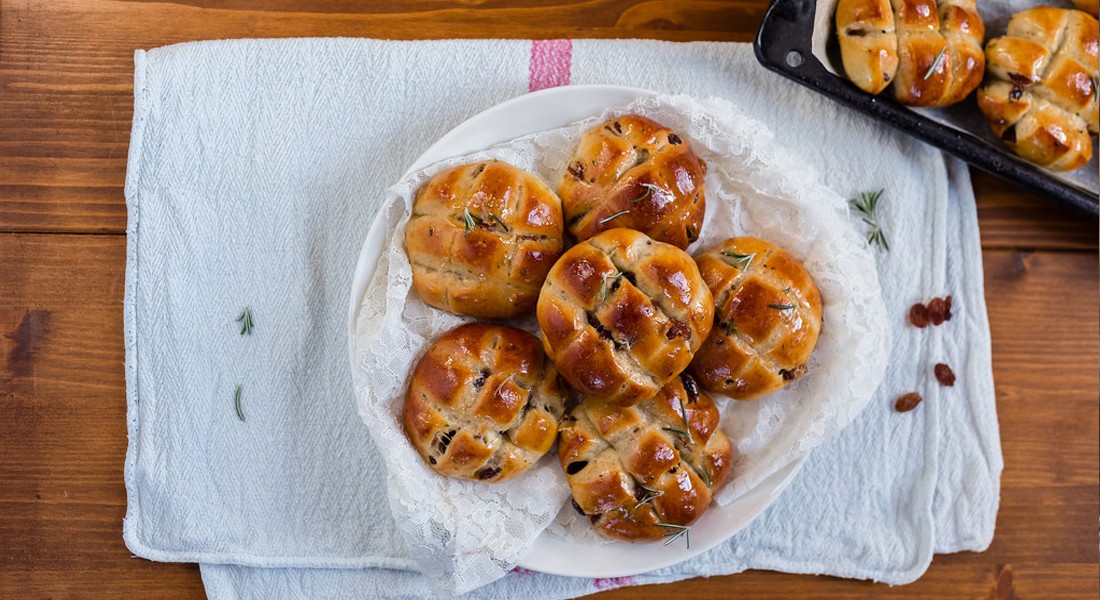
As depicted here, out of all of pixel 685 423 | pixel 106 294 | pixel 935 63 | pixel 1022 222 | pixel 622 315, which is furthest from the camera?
pixel 1022 222

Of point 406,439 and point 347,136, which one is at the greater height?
point 347,136

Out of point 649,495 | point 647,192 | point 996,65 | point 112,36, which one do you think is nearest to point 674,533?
point 649,495

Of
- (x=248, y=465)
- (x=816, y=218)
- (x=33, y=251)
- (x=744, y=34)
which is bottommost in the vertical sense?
(x=248, y=465)

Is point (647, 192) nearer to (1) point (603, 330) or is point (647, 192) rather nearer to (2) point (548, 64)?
(1) point (603, 330)

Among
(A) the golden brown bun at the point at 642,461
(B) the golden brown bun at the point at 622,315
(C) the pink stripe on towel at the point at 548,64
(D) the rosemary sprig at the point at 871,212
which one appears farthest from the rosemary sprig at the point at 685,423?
(C) the pink stripe on towel at the point at 548,64

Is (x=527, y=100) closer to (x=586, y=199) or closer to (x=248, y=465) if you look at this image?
(x=586, y=199)

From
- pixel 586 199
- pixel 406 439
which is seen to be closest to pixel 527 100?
pixel 586 199
